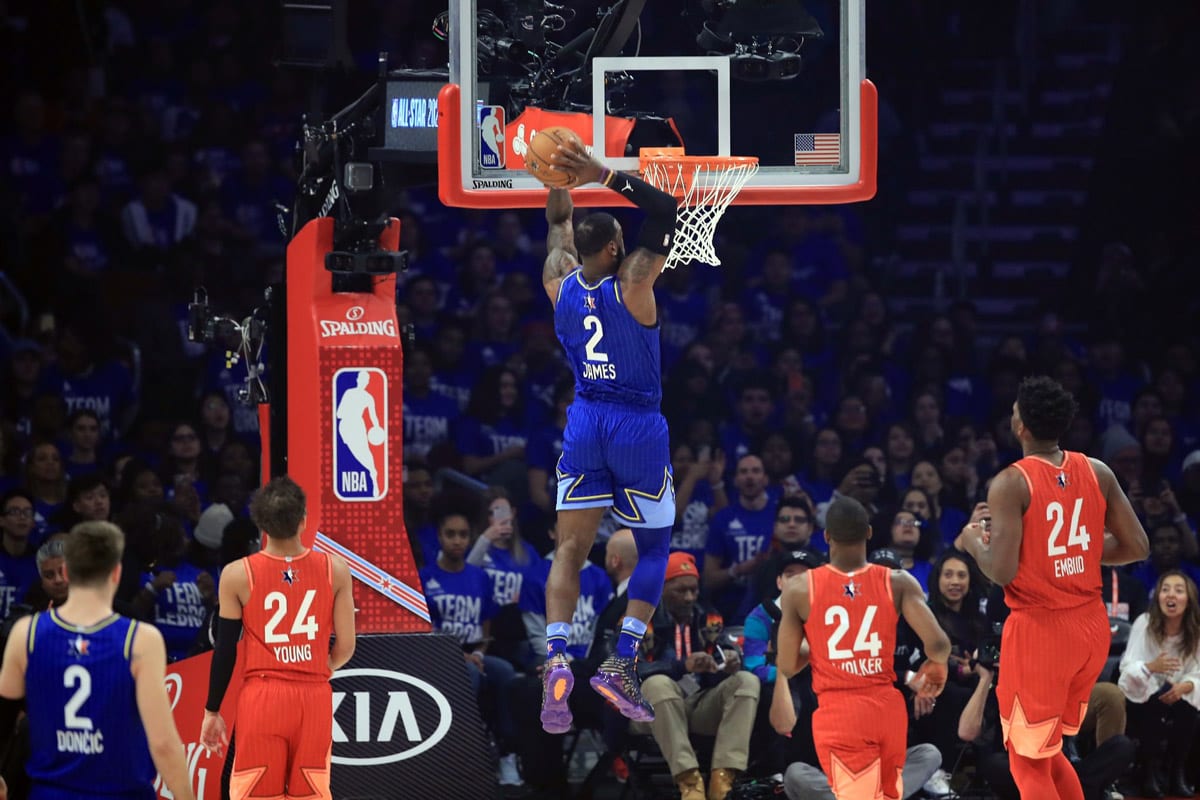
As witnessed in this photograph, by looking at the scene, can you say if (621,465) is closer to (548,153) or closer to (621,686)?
(621,686)

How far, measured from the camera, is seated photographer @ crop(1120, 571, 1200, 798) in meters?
11.2

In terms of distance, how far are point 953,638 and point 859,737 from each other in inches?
137

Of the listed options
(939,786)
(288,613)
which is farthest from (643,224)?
(939,786)

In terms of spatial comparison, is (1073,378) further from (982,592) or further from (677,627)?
(677,627)

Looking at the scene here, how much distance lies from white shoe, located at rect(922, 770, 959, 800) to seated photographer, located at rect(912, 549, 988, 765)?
10 cm

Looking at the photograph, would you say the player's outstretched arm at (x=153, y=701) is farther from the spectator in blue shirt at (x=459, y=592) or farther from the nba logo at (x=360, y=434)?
the spectator in blue shirt at (x=459, y=592)

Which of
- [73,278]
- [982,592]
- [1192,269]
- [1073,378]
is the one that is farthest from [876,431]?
[73,278]

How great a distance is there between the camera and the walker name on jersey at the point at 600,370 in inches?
322

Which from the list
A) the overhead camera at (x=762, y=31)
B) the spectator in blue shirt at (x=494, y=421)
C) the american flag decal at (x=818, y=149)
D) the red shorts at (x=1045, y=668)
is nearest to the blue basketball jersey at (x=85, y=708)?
the red shorts at (x=1045, y=668)

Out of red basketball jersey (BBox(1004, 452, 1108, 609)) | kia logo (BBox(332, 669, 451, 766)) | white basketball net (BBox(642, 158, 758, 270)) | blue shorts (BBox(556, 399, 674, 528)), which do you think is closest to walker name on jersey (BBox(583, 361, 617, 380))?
blue shorts (BBox(556, 399, 674, 528))

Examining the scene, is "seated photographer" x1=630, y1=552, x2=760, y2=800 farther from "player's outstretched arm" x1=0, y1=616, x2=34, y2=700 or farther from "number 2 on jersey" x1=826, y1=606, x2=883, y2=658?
"player's outstretched arm" x1=0, y1=616, x2=34, y2=700

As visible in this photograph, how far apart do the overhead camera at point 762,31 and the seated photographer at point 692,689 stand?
3731 mm

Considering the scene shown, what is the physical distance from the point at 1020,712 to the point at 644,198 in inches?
111

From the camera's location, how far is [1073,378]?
14.5m
